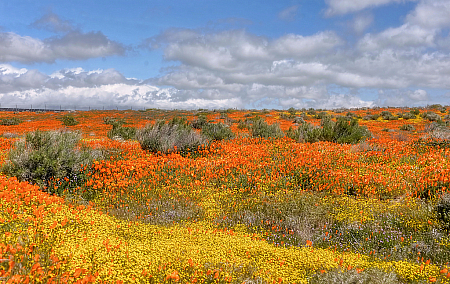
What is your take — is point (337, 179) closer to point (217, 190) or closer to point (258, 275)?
point (217, 190)

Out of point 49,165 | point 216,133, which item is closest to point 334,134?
point 216,133

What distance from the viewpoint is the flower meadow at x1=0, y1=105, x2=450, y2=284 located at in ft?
12.6

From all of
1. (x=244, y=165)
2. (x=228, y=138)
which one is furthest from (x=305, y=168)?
(x=228, y=138)

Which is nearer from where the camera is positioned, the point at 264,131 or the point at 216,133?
the point at 216,133

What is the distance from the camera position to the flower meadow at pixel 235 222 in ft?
12.6

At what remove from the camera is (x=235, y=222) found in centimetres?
618

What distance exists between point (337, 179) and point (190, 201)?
4281 mm

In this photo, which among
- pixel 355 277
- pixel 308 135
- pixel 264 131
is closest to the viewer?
pixel 355 277

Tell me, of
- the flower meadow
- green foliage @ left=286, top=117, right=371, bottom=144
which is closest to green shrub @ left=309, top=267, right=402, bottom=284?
the flower meadow

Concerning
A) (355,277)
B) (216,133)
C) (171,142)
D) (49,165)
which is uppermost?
(216,133)

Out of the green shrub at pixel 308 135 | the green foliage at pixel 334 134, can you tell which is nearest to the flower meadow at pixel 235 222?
the green foliage at pixel 334 134

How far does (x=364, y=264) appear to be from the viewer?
431 cm

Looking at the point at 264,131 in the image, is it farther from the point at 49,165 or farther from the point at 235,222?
the point at 49,165

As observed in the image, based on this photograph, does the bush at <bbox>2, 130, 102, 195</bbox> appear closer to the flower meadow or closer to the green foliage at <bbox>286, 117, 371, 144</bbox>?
the flower meadow
